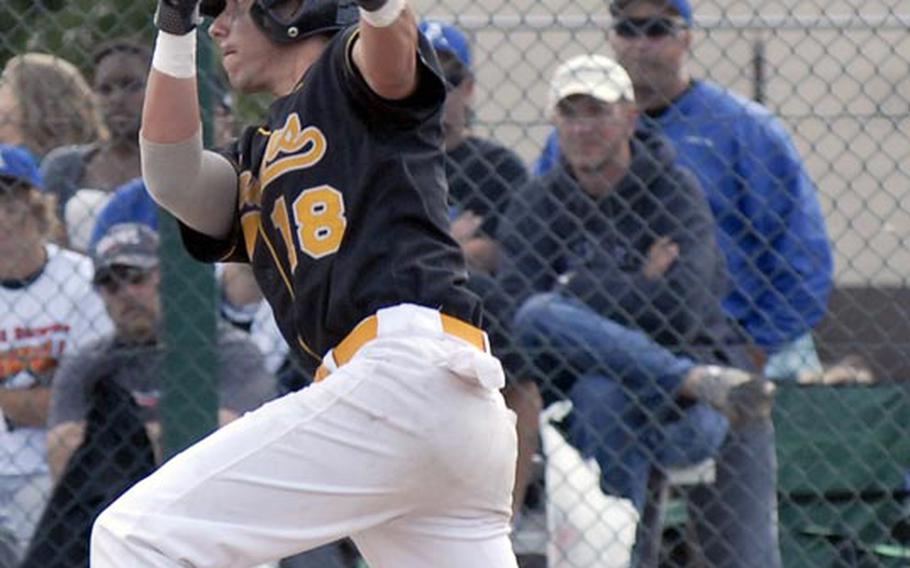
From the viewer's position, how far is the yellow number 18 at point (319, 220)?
11.6 feet

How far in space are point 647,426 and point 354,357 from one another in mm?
→ 1992

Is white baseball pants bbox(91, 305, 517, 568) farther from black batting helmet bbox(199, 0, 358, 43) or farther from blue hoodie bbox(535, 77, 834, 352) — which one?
blue hoodie bbox(535, 77, 834, 352)

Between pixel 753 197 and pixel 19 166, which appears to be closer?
pixel 753 197

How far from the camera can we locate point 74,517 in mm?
5383

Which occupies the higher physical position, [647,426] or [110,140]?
[110,140]

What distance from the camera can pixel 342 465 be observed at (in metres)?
3.45

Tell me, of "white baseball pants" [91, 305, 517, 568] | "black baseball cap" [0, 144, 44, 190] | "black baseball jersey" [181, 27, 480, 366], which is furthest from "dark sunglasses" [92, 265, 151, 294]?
"white baseball pants" [91, 305, 517, 568]

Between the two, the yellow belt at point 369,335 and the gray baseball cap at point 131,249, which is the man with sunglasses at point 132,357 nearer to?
the gray baseball cap at point 131,249

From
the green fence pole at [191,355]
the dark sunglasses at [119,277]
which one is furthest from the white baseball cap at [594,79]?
the dark sunglasses at [119,277]

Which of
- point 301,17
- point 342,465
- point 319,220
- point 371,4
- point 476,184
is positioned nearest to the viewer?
point 371,4

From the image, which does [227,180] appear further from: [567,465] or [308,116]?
[567,465]

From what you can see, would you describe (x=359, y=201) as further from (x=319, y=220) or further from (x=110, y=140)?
(x=110, y=140)

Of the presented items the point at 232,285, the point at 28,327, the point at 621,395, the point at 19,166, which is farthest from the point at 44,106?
the point at 621,395

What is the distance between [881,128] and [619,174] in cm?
72
